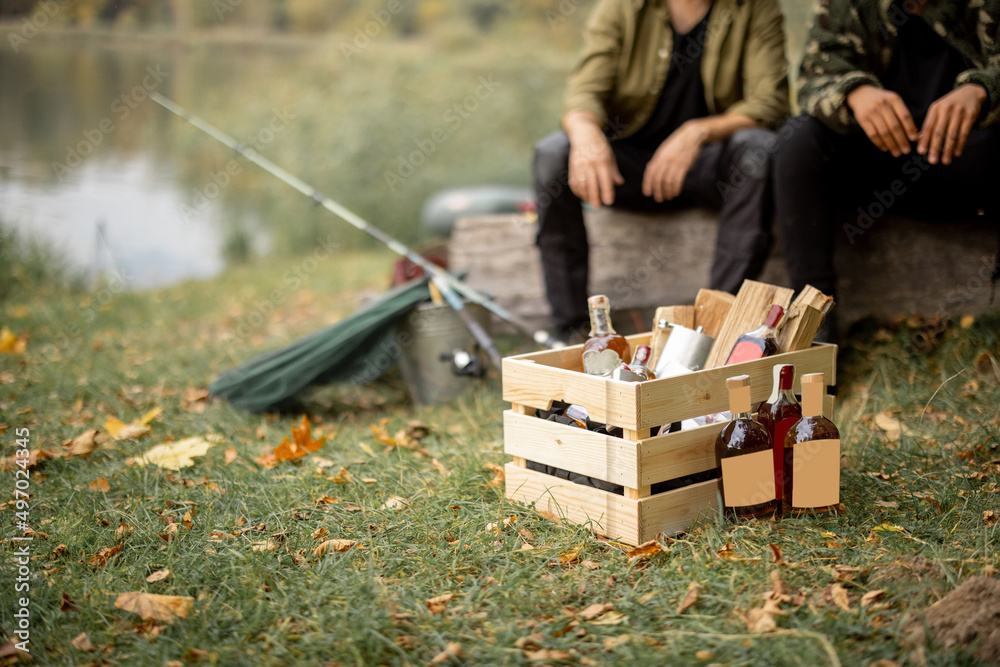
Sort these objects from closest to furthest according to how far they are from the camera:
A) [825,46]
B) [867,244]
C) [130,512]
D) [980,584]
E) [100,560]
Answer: [980,584] < [100,560] < [130,512] < [825,46] < [867,244]

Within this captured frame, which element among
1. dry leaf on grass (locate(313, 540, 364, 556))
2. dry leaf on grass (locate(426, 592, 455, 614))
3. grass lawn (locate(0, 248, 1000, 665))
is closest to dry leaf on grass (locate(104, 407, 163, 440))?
grass lawn (locate(0, 248, 1000, 665))

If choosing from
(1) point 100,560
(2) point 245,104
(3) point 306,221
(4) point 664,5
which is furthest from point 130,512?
(2) point 245,104

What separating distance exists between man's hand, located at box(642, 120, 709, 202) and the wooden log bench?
1.15 ft

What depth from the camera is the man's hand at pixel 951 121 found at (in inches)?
86.7

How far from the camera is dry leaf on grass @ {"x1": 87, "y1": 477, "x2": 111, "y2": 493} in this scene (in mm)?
2039

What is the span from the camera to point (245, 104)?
8.63m

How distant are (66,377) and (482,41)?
27.7ft

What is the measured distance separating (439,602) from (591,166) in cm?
157

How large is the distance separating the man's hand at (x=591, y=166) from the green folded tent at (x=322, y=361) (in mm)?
687

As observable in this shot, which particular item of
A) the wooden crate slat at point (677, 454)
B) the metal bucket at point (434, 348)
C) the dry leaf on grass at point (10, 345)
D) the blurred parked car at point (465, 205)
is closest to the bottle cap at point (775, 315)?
the wooden crate slat at point (677, 454)

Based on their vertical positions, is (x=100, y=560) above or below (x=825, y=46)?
below

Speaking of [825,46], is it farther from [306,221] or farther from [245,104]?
[245,104]

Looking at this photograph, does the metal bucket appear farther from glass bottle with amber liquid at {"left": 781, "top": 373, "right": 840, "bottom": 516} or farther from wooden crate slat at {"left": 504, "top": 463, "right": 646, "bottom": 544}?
glass bottle with amber liquid at {"left": 781, "top": 373, "right": 840, "bottom": 516}

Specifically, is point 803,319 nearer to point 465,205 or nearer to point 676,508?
point 676,508
